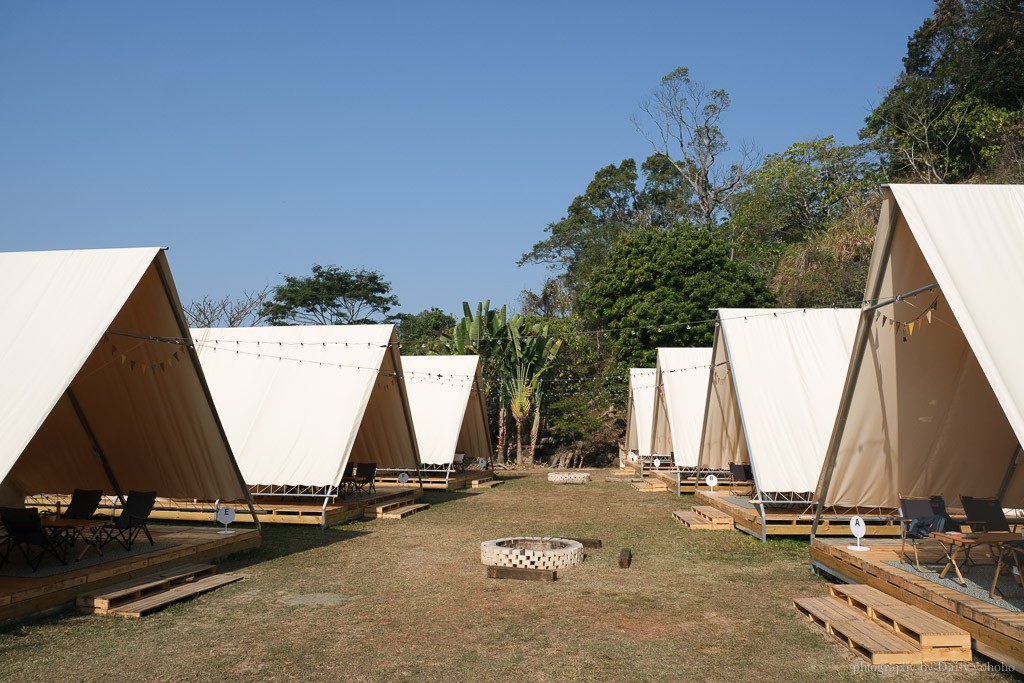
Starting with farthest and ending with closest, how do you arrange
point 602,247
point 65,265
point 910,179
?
point 602,247 < point 910,179 < point 65,265

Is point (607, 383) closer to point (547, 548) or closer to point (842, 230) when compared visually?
point (842, 230)

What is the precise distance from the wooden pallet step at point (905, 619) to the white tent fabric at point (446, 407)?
468 inches

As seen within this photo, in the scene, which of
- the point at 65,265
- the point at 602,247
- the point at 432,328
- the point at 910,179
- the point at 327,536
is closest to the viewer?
the point at 65,265

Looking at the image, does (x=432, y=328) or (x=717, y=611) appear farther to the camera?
(x=432, y=328)

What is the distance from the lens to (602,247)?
3666 centimetres

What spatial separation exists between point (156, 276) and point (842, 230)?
949 inches

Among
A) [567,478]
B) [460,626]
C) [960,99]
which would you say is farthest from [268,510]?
[960,99]

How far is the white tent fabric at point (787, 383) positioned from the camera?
11.0 m

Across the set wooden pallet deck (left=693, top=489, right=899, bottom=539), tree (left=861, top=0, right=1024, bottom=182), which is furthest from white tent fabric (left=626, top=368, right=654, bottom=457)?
tree (left=861, top=0, right=1024, bottom=182)

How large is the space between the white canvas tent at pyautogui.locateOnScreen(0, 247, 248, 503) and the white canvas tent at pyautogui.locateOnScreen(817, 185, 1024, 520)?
6.82 m

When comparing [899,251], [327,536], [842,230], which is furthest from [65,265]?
[842,230]

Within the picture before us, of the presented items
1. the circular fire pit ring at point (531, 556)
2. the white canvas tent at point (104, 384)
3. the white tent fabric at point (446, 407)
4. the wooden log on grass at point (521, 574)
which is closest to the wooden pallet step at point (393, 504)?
the white tent fabric at point (446, 407)

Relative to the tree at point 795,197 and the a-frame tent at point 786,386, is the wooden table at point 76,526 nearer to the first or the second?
the a-frame tent at point 786,386

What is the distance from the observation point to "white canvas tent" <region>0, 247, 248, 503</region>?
6.64 metres
